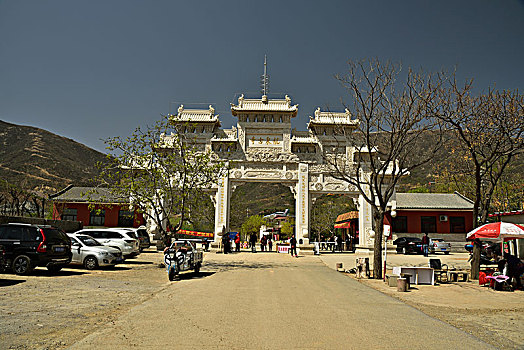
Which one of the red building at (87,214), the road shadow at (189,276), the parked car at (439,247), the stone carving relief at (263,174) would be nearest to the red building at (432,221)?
the parked car at (439,247)

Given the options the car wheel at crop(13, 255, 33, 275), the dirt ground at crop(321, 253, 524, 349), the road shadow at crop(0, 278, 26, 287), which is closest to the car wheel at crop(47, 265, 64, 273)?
the car wheel at crop(13, 255, 33, 275)

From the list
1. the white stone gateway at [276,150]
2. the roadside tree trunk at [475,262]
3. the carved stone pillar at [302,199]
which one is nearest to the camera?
the roadside tree trunk at [475,262]

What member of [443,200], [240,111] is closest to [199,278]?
[240,111]

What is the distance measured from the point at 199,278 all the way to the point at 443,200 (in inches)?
1350

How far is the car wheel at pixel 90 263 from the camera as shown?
17312mm

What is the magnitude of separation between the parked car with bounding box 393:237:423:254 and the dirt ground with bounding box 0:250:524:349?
21108 mm

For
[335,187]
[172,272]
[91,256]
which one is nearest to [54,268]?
[91,256]

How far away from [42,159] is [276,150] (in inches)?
3010

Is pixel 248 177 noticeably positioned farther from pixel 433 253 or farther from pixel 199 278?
pixel 199 278

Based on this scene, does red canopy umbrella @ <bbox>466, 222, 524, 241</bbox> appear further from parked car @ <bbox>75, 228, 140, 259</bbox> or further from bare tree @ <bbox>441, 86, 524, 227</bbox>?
parked car @ <bbox>75, 228, 140, 259</bbox>

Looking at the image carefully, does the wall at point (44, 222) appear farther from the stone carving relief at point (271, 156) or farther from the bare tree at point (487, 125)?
the bare tree at point (487, 125)

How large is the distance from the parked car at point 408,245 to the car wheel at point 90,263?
2723 centimetres

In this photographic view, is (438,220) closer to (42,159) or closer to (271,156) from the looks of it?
(271,156)

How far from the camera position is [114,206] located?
4025 cm
